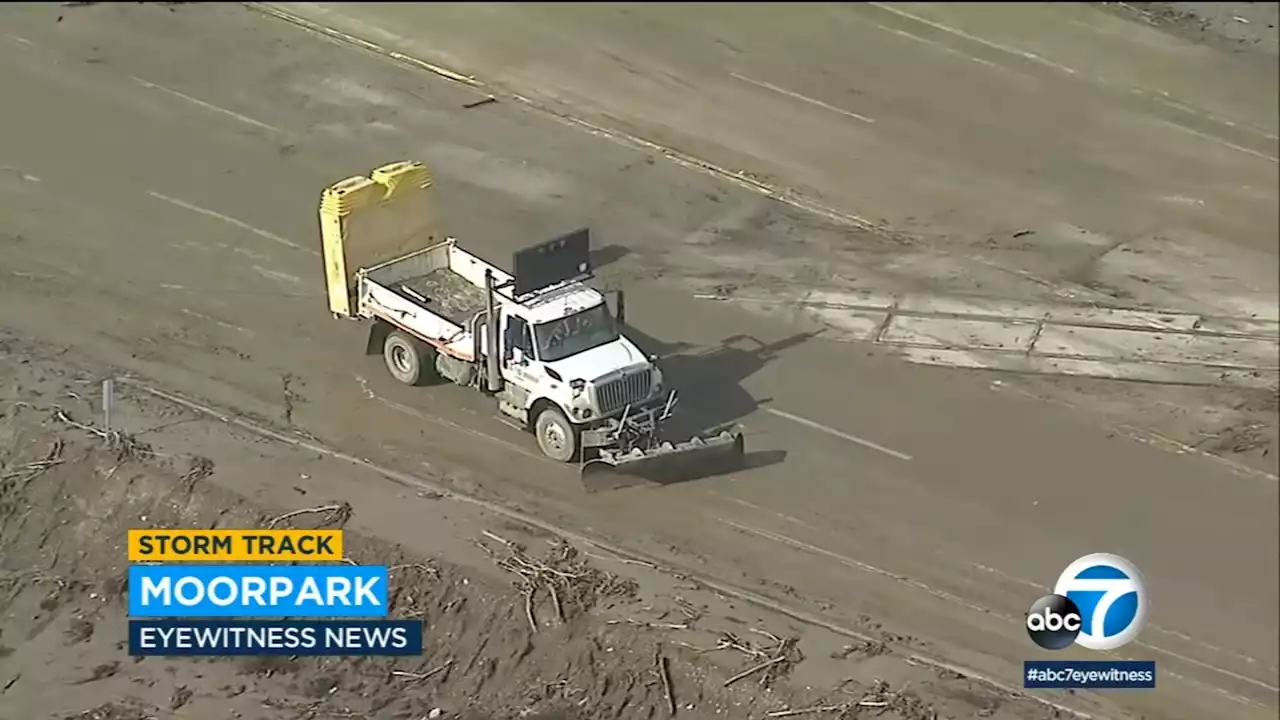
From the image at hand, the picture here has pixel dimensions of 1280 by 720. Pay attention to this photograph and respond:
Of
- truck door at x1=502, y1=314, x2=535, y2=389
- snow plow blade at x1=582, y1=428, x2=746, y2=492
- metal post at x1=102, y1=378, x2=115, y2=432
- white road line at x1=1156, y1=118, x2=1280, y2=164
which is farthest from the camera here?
white road line at x1=1156, y1=118, x2=1280, y2=164

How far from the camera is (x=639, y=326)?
28828 mm

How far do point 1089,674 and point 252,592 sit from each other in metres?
10.1

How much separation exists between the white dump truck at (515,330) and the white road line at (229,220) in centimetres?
360

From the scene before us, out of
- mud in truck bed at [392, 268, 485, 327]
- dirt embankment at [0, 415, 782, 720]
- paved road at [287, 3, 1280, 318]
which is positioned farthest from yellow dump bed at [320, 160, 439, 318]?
paved road at [287, 3, 1280, 318]

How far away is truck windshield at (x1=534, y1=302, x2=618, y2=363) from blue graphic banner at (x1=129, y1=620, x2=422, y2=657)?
15.0 feet

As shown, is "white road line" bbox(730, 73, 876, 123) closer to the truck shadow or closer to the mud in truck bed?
the truck shadow

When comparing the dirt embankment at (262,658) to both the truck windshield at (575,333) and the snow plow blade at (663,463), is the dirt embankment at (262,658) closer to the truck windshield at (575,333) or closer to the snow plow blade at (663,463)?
the snow plow blade at (663,463)

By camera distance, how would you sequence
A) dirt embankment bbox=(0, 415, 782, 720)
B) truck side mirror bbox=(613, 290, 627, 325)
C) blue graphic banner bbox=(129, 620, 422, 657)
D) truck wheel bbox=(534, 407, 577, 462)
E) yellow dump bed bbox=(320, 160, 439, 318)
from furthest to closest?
yellow dump bed bbox=(320, 160, 439, 318)
truck side mirror bbox=(613, 290, 627, 325)
truck wheel bbox=(534, 407, 577, 462)
blue graphic banner bbox=(129, 620, 422, 657)
dirt embankment bbox=(0, 415, 782, 720)

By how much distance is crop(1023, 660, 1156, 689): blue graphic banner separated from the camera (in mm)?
22297

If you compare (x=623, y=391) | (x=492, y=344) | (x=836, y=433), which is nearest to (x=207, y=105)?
(x=492, y=344)

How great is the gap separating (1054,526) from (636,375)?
19.6ft

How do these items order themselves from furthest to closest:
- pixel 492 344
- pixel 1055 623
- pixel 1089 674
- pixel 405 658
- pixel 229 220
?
1. pixel 229 220
2. pixel 492 344
3. pixel 1055 623
4. pixel 1089 674
5. pixel 405 658

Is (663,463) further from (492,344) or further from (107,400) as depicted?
(107,400)

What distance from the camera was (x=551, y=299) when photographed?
25.0 m
